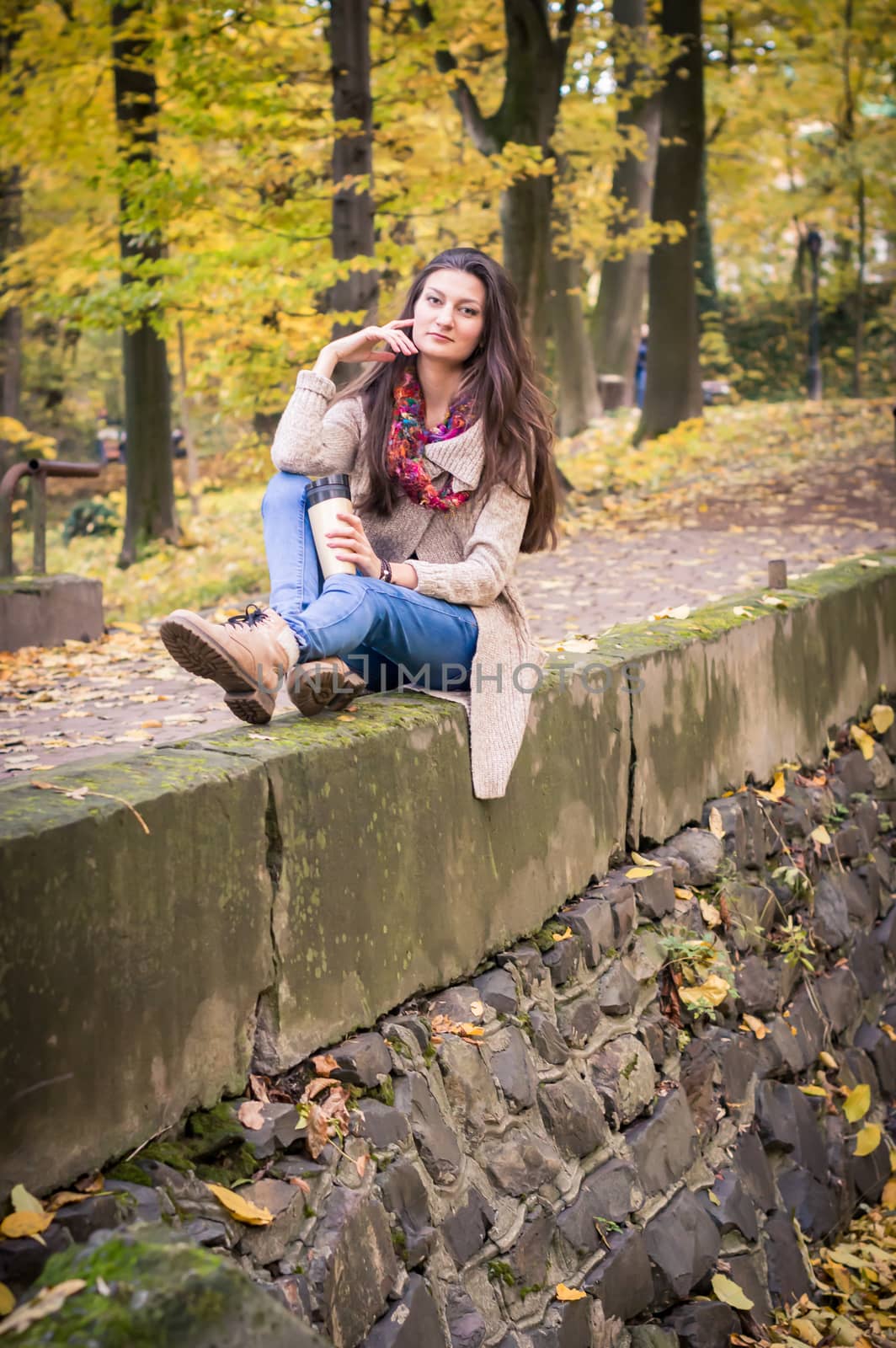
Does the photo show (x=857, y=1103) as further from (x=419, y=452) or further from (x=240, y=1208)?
(x=240, y=1208)

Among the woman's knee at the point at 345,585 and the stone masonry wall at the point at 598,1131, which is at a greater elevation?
the woman's knee at the point at 345,585

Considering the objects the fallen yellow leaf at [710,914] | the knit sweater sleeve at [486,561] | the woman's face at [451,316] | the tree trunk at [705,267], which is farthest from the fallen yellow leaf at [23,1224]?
the tree trunk at [705,267]

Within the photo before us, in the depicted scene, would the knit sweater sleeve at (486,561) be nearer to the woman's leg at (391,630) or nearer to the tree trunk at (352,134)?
the woman's leg at (391,630)

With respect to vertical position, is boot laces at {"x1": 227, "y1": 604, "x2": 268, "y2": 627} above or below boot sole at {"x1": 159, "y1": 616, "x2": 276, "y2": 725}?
above

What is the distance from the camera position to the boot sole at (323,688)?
2996 millimetres

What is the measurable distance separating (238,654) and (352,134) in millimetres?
6247

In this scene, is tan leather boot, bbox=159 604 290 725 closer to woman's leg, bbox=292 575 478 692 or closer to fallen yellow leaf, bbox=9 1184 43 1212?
woman's leg, bbox=292 575 478 692

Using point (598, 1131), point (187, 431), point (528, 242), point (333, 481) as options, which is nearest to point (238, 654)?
point (333, 481)

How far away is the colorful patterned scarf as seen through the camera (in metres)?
3.63

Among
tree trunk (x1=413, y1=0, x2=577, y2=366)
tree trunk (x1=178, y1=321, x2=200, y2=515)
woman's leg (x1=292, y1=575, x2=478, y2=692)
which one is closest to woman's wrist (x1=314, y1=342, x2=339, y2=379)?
woman's leg (x1=292, y1=575, x2=478, y2=692)

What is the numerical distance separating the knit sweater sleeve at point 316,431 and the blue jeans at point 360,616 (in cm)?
8

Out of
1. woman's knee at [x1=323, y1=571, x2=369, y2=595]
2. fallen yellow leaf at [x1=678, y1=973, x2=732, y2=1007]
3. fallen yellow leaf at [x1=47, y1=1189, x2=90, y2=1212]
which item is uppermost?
woman's knee at [x1=323, y1=571, x2=369, y2=595]

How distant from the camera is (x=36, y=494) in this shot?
7676 mm

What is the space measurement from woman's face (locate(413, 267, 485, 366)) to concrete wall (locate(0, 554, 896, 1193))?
3.27 feet
